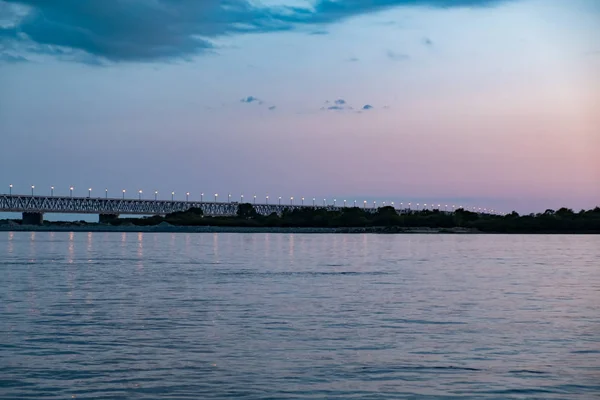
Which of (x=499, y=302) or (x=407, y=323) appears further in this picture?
(x=499, y=302)

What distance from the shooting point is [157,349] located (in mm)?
19297

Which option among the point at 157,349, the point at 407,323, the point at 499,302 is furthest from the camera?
the point at 499,302

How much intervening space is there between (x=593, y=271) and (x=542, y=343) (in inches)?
1220

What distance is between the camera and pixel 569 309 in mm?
27859

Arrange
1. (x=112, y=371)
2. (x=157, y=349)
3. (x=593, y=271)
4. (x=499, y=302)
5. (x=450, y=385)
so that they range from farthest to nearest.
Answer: (x=593, y=271) < (x=499, y=302) < (x=157, y=349) < (x=112, y=371) < (x=450, y=385)

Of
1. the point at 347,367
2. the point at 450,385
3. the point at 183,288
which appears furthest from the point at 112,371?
the point at 183,288

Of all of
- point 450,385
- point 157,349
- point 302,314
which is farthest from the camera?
point 302,314

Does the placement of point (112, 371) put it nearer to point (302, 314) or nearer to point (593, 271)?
point (302, 314)

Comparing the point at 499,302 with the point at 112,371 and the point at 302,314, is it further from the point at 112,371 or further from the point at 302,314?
the point at 112,371

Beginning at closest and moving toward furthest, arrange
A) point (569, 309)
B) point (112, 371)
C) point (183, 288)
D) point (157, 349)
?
point (112, 371)
point (157, 349)
point (569, 309)
point (183, 288)

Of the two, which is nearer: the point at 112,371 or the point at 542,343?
the point at 112,371

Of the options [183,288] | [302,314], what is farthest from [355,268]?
[302,314]

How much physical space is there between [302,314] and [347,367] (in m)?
8.89

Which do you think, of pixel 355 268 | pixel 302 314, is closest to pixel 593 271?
pixel 355 268
